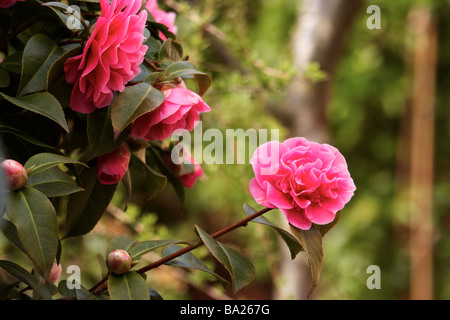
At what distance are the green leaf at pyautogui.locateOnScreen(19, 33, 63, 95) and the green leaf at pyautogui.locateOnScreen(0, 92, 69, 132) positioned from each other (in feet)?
0.05

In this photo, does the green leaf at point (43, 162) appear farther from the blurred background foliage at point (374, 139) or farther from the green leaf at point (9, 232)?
the blurred background foliage at point (374, 139)

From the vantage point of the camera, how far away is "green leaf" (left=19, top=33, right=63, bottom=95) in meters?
0.45

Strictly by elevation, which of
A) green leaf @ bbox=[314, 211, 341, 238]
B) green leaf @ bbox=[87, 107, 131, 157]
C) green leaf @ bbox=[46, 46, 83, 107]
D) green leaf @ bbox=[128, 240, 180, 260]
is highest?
green leaf @ bbox=[46, 46, 83, 107]

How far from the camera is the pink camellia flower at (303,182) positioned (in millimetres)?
440

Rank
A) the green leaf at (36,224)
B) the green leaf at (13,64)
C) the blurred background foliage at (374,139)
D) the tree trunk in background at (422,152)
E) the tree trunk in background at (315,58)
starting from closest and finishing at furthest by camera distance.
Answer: the green leaf at (36,224) → the green leaf at (13,64) → the tree trunk in background at (315,58) → the blurred background foliage at (374,139) → the tree trunk in background at (422,152)

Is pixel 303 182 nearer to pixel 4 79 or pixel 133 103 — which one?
pixel 133 103

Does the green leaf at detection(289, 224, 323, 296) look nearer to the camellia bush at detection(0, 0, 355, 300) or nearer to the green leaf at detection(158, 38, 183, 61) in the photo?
the camellia bush at detection(0, 0, 355, 300)

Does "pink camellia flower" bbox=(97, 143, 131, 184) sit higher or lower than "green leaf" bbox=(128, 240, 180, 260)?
higher

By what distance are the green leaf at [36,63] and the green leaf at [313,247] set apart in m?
0.25

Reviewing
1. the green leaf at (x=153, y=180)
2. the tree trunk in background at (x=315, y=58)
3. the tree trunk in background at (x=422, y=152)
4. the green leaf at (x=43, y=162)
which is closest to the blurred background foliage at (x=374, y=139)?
the tree trunk in background at (x=422, y=152)

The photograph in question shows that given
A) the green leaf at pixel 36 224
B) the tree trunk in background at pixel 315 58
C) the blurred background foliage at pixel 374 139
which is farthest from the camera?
the blurred background foliage at pixel 374 139

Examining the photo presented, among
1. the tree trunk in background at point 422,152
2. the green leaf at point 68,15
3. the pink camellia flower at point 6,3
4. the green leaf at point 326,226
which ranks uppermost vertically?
the pink camellia flower at point 6,3

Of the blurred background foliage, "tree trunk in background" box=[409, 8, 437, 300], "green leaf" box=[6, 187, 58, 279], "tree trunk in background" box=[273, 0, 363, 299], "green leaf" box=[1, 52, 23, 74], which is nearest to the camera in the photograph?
"green leaf" box=[6, 187, 58, 279]

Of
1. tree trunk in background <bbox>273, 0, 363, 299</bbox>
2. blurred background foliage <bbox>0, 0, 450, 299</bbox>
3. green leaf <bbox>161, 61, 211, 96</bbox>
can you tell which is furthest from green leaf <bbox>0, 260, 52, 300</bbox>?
blurred background foliage <bbox>0, 0, 450, 299</bbox>
